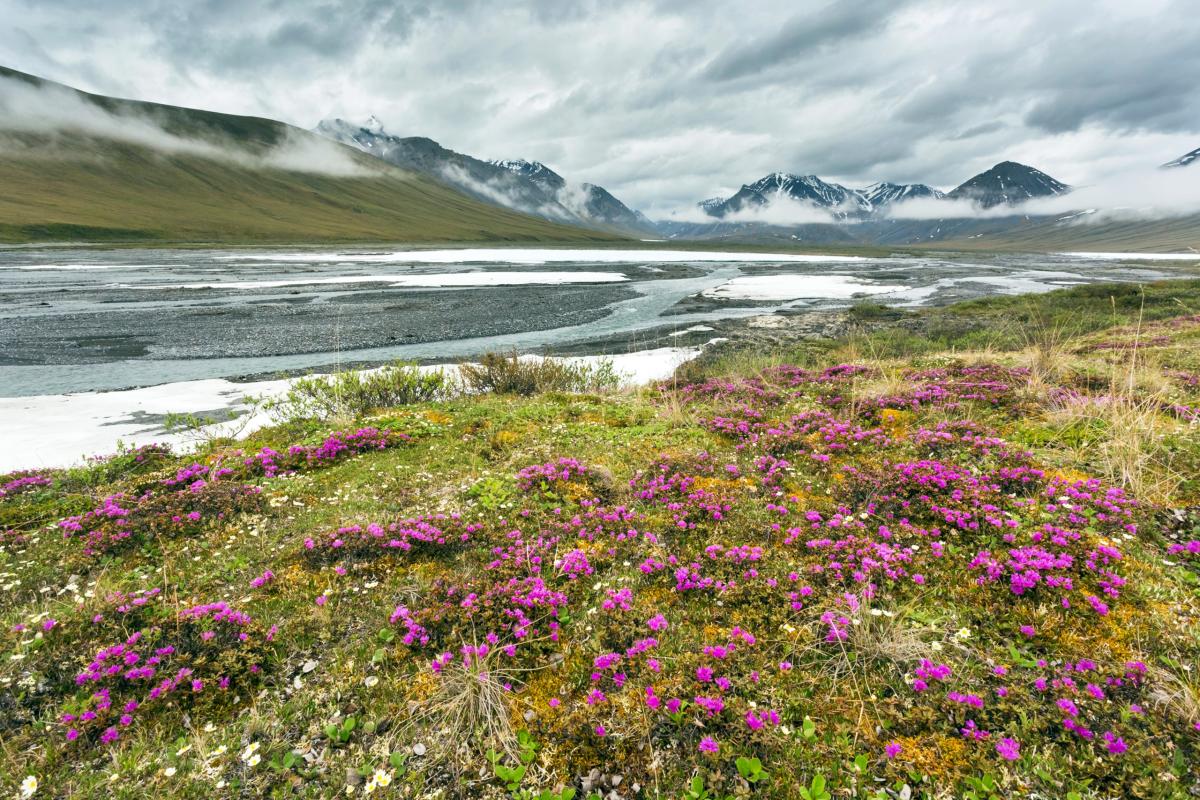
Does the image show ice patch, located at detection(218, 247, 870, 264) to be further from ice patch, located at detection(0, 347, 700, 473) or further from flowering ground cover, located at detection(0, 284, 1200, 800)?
flowering ground cover, located at detection(0, 284, 1200, 800)

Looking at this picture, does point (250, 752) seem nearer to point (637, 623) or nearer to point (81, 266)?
point (637, 623)

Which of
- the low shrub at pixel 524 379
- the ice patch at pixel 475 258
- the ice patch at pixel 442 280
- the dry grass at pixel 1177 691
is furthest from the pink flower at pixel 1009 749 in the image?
the ice patch at pixel 475 258

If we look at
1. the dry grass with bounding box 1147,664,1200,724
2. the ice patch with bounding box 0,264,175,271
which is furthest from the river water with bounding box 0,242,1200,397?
the dry grass with bounding box 1147,664,1200,724

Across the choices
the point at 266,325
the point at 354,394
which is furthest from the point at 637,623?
the point at 266,325

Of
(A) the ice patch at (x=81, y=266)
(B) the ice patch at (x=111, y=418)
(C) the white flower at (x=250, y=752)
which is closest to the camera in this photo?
(C) the white flower at (x=250, y=752)

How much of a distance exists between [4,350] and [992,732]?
3369 centimetres

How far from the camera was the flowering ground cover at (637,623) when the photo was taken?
394 centimetres

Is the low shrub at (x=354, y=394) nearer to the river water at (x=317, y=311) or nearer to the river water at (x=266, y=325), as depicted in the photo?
the river water at (x=266, y=325)

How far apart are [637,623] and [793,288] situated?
5395cm

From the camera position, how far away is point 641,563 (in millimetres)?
6359

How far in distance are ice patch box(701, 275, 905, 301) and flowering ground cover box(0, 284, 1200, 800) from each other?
130 ft

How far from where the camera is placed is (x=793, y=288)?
54.0m

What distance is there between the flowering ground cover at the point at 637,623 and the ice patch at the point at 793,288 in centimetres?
3975

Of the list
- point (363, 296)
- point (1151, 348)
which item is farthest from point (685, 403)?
point (363, 296)
